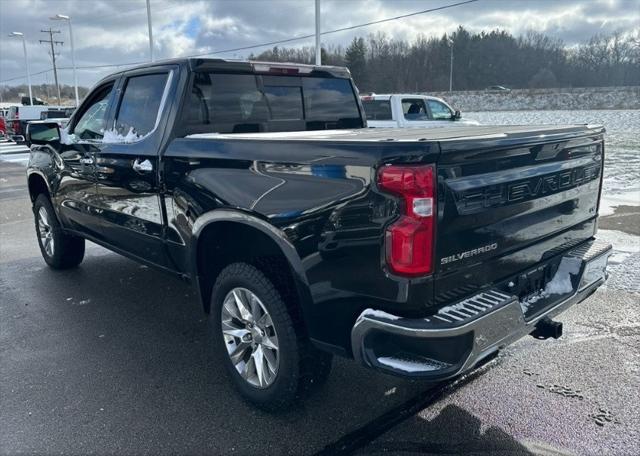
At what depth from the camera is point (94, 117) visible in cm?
475

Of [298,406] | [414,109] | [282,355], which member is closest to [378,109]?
[414,109]

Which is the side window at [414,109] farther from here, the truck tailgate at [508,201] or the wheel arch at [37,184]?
the truck tailgate at [508,201]

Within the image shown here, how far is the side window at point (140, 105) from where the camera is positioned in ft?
12.8

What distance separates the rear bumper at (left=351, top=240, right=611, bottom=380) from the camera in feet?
7.43

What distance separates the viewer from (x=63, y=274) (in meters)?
5.94

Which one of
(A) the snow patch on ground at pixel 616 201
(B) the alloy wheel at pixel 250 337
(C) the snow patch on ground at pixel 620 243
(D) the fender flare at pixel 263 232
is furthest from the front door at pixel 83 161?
(A) the snow patch on ground at pixel 616 201

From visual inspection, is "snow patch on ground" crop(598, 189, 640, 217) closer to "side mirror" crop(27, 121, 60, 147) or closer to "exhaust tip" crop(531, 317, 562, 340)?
"exhaust tip" crop(531, 317, 562, 340)

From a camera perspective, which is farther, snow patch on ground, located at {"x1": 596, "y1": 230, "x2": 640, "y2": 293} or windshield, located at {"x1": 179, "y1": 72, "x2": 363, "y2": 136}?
snow patch on ground, located at {"x1": 596, "y1": 230, "x2": 640, "y2": 293}

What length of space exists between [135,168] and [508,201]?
2.56 meters

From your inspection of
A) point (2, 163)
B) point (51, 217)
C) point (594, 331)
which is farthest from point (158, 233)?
point (2, 163)

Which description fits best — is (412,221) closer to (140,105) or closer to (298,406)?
(298,406)

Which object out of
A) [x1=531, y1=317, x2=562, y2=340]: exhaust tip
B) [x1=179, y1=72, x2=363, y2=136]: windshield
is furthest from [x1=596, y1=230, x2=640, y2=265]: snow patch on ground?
[x1=531, y1=317, x2=562, y2=340]: exhaust tip

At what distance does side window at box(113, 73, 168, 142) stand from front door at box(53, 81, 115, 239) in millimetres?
240

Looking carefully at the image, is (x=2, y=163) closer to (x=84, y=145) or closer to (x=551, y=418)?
(x=84, y=145)
